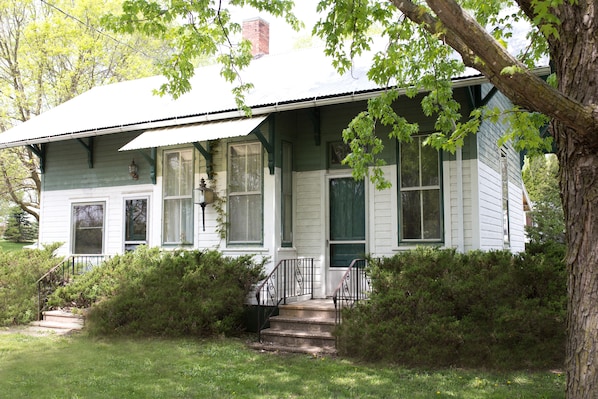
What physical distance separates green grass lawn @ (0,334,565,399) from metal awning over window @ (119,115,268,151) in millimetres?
3653

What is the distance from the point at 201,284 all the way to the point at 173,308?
601mm

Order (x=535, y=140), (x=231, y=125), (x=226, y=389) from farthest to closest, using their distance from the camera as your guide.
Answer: (x=231, y=125), (x=226, y=389), (x=535, y=140)

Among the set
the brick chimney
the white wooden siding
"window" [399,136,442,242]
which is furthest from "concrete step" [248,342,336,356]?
the brick chimney

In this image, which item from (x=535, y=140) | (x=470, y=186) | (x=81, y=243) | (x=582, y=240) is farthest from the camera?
(x=81, y=243)

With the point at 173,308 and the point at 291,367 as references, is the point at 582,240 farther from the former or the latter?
the point at 173,308

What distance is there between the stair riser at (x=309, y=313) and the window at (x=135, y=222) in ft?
15.0

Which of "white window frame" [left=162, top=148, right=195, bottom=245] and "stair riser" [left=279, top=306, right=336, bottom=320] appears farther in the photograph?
"white window frame" [left=162, top=148, right=195, bottom=245]

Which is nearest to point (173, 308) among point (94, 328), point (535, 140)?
point (94, 328)

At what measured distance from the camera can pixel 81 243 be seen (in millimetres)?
13430

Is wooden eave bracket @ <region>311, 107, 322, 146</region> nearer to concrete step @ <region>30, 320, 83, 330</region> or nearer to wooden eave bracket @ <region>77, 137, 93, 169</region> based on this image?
concrete step @ <region>30, 320, 83, 330</region>

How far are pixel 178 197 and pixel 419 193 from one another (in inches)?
198

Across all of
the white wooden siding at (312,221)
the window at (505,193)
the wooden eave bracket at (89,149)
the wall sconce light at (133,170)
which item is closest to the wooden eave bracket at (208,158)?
the white wooden siding at (312,221)

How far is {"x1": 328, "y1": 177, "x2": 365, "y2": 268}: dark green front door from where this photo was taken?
33.8ft

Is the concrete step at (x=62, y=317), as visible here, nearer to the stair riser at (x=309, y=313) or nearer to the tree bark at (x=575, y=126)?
the stair riser at (x=309, y=313)
